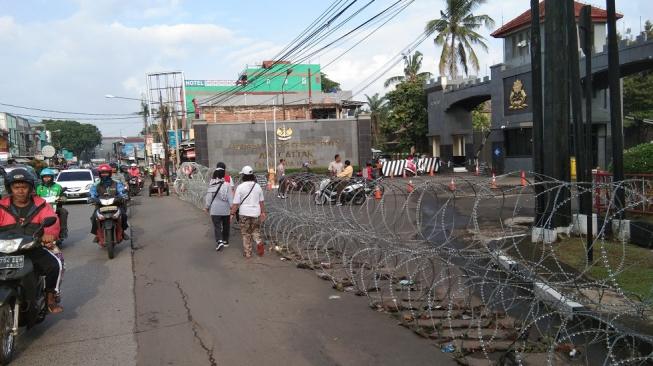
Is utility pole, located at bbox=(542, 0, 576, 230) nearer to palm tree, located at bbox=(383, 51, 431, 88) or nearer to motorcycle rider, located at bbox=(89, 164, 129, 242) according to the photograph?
motorcycle rider, located at bbox=(89, 164, 129, 242)

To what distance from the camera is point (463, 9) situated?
40.5m

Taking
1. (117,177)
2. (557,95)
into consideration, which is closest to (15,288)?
(557,95)

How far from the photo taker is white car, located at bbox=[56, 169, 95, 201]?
23609 mm

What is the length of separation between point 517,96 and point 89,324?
28528 millimetres

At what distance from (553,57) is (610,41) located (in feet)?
3.14

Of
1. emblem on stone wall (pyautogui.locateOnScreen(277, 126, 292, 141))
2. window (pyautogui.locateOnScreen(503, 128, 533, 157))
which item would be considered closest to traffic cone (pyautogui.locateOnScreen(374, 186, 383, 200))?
window (pyautogui.locateOnScreen(503, 128, 533, 157))

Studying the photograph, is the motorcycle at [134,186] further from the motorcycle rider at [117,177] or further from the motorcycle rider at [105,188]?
the motorcycle rider at [105,188]

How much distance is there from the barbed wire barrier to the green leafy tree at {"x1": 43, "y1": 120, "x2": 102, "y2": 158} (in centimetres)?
11738

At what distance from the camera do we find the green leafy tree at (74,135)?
11675cm

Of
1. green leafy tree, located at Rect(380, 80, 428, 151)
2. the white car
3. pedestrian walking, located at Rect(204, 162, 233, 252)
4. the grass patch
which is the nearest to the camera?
the grass patch

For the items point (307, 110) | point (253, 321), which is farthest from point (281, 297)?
point (307, 110)

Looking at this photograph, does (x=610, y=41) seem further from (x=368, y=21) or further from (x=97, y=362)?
(x=97, y=362)

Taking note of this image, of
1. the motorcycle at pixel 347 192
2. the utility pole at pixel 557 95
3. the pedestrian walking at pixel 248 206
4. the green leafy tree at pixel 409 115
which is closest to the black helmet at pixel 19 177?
the pedestrian walking at pixel 248 206

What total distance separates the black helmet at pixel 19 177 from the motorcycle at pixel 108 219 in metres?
3.99
